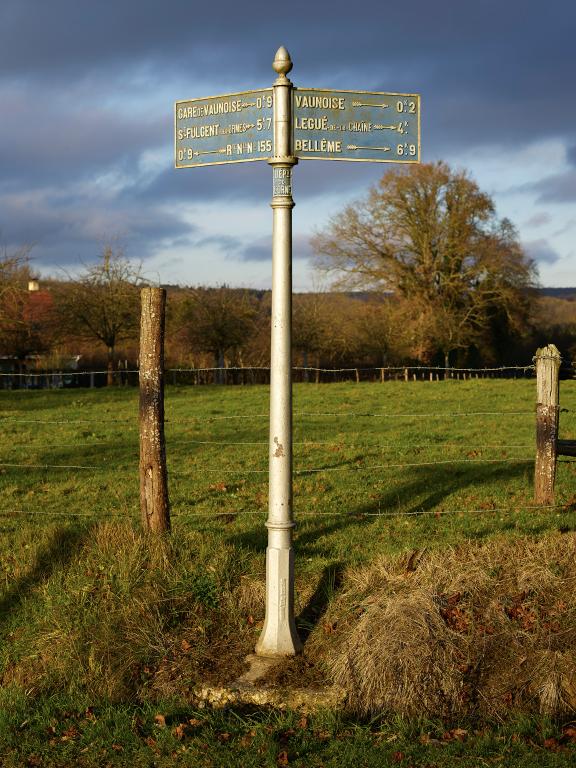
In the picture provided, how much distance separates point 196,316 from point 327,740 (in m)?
37.6

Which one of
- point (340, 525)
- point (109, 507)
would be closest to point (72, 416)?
point (109, 507)

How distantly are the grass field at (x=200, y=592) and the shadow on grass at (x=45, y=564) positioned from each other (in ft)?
0.06

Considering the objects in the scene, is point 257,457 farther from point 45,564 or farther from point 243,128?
point 243,128

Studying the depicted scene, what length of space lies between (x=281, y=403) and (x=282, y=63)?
7.60 ft

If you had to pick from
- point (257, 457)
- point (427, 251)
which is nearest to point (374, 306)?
point (427, 251)

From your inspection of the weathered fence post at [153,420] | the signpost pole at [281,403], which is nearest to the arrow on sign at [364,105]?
the signpost pole at [281,403]

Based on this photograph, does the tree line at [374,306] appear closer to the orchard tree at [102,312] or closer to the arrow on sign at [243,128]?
the orchard tree at [102,312]

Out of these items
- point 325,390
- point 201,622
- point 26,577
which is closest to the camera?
point 201,622

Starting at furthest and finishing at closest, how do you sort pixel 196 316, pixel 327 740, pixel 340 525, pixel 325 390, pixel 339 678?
pixel 196 316 → pixel 325 390 → pixel 340 525 → pixel 339 678 → pixel 327 740

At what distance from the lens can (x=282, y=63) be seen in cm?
581

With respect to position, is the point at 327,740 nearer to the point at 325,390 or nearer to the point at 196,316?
the point at 325,390

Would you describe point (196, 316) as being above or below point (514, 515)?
above

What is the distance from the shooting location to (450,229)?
142 ft

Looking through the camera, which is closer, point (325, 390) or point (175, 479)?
point (175, 479)
